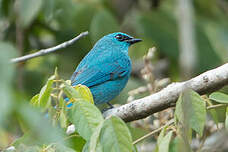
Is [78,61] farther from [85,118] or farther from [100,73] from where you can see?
[85,118]

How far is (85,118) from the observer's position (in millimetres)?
2189

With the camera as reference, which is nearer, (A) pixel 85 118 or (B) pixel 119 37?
(A) pixel 85 118

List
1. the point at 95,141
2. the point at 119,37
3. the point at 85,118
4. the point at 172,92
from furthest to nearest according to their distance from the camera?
the point at 119,37
the point at 172,92
the point at 85,118
the point at 95,141

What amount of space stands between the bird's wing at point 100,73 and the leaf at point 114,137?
2470 millimetres

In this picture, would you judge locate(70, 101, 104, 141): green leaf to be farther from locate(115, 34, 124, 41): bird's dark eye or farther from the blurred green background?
locate(115, 34, 124, 41): bird's dark eye

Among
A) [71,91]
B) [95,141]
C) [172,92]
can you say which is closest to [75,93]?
[71,91]

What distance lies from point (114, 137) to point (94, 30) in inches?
113

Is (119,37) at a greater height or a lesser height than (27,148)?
lesser

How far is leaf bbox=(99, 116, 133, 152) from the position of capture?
2.05 metres

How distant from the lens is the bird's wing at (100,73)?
4.64 metres

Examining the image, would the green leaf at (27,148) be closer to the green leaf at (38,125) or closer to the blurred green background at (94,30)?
the green leaf at (38,125)

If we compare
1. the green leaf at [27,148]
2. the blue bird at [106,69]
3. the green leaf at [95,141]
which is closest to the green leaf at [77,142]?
the green leaf at [27,148]

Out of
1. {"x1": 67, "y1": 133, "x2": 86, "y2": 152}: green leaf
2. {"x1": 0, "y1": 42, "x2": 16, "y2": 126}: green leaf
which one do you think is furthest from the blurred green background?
{"x1": 0, "y1": 42, "x2": 16, "y2": 126}: green leaf

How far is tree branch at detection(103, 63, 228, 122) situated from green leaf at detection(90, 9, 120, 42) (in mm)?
1911
